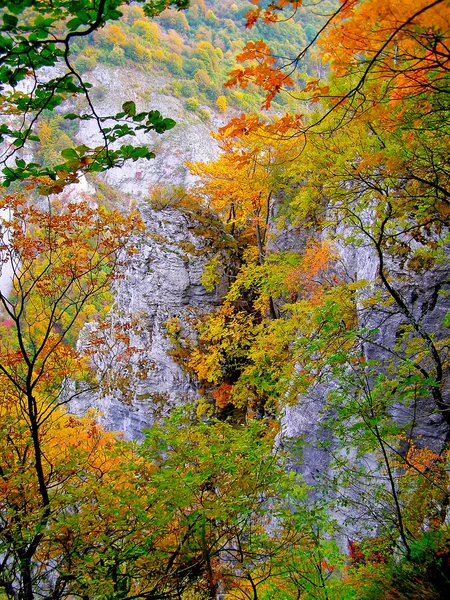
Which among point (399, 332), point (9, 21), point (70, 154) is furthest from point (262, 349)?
point (9, 21)

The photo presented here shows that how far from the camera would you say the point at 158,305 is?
12773 mm

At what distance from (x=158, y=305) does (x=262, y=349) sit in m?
4.86

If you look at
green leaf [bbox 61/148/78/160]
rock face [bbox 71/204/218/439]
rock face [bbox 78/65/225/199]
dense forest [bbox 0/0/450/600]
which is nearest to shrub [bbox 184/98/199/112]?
rock face [bbox 78/65/225/199]

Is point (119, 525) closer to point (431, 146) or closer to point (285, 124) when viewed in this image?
point (285, 124)

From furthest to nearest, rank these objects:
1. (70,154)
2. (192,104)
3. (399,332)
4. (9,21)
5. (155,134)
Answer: (192,104), (155,134), (399,332), (70,154), (9,21)

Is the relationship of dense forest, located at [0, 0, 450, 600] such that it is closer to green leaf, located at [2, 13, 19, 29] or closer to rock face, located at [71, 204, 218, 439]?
green leaf, located at [2, 13, 19, 29]

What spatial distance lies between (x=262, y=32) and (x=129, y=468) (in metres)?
80.5

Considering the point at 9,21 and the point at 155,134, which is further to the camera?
the point at 155,134

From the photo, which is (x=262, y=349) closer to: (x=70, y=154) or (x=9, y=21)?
(x=70, y=154)

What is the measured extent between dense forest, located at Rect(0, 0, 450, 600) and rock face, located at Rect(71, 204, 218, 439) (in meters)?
0.27

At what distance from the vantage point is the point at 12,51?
1.33 metres

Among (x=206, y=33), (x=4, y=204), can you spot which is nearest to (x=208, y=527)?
(x=4, y=204)

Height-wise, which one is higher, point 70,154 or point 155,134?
point 155,134

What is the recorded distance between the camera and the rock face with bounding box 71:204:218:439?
12195 millimetres
